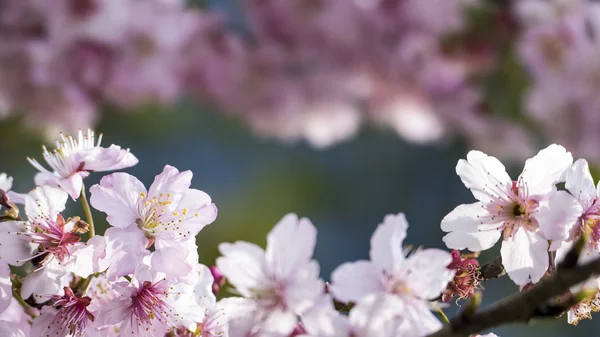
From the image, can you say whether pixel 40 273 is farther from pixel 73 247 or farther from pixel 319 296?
pixel 319 296

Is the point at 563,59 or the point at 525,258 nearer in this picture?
the point at 525,258

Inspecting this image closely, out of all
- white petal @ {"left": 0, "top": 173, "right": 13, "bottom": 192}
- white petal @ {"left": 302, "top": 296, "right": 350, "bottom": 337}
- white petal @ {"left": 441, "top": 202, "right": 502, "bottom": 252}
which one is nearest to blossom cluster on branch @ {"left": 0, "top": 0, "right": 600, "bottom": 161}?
white petal @ {"left": 0, "top": 173, "right": 13, "bottom": 192}

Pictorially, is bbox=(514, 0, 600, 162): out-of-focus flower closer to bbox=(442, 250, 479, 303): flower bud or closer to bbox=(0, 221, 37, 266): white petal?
bbox=(442, 250, 479, 303): flower bud

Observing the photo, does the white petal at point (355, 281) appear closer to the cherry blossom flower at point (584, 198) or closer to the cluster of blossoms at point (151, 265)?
the cluster of blossoms at point (151, 265)

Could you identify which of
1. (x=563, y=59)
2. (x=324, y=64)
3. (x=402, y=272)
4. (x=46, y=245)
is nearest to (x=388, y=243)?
(x=402, y=272)

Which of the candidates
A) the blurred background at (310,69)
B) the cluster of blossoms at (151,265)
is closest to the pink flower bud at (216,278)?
the cluster of blossoms at (151,265)

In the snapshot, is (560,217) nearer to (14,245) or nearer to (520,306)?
(520,306)

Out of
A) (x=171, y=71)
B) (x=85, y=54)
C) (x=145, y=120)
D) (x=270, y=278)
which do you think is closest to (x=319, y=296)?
(x=270, y=278)
